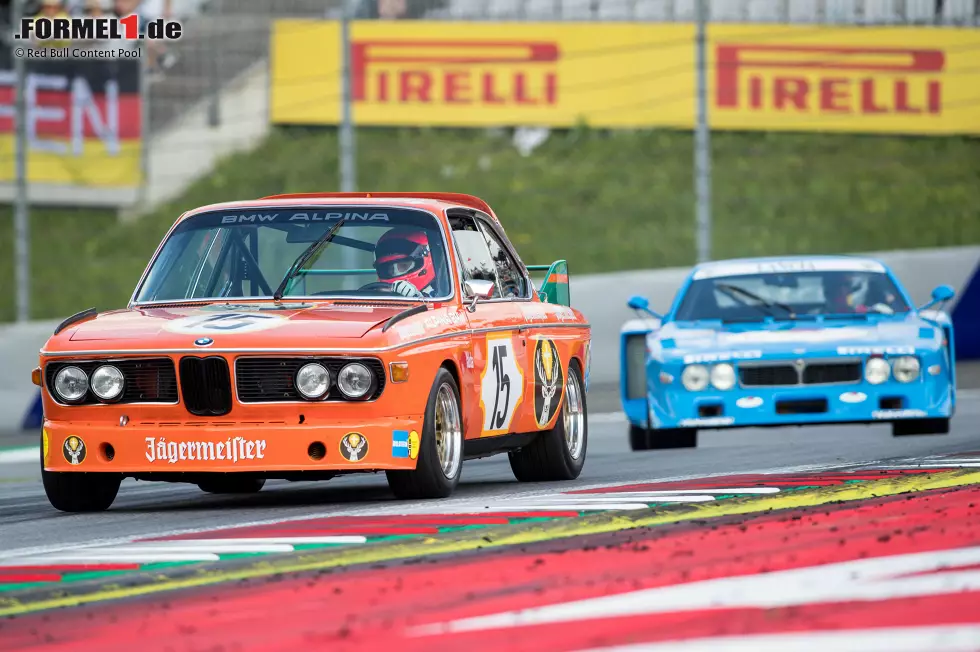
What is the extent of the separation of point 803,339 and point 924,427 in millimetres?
1062

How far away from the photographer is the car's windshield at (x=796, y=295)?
14.0 m

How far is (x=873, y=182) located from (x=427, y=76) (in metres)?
A: 7.35

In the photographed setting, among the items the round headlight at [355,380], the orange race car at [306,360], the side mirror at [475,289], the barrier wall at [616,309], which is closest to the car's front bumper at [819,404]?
the orange race car at [306,360]

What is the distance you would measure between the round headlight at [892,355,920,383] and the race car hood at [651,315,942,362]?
62 mm

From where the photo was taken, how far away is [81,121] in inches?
1288

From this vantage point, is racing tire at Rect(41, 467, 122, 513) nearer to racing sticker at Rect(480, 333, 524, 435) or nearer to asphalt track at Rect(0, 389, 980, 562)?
asphalt track at Rect(0, 389, 980, 562)

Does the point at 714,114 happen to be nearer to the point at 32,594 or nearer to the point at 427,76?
the point at 427,76

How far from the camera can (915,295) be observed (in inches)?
779

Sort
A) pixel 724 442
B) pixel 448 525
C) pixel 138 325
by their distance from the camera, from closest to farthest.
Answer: pixel 448 525 → pixel 138 325 → pixel 724 442

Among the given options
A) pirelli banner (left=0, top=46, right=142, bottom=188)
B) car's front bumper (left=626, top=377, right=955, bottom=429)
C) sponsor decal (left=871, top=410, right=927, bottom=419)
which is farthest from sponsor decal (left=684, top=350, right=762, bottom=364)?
pirelli banner (left=0, top=46, right=142, bottom=188)

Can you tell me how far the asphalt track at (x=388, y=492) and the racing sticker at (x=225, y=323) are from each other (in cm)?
79

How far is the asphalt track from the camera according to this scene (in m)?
8.41

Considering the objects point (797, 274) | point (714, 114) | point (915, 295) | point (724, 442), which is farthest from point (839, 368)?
point (714, 114)

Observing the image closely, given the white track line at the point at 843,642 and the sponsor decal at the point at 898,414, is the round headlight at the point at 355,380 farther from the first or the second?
the sponsor decal at the point at 898,414
